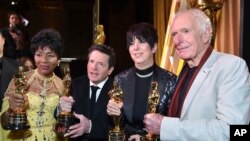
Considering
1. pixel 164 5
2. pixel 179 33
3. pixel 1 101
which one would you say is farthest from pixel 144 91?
pixel 164 5

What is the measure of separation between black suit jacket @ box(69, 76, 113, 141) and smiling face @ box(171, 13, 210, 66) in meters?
0.55

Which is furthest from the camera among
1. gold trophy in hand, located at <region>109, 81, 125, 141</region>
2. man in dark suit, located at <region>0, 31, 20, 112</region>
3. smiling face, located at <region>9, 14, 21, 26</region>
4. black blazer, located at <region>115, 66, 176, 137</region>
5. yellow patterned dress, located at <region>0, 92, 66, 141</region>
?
smiling face, located at <region>9, 14, 21, 26</region>

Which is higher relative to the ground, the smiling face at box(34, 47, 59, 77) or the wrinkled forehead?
the wrinkled forehead

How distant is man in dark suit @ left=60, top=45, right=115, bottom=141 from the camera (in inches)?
69.5

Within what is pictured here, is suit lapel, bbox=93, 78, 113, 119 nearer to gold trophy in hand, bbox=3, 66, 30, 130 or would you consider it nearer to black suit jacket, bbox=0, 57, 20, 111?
gold trophy in hand, bbox=3, 66, 30, 130

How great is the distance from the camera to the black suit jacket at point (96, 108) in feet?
5.77

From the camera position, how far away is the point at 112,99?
4.95ft

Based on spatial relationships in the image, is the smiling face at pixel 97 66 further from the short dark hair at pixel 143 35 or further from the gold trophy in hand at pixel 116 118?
the gold trophy in hand at pixel 116 118

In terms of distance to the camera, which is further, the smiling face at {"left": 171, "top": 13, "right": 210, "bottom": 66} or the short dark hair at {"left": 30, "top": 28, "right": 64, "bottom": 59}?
the short dark hair at {"left": 30, "top": 28, "right": 64, "bottom": 59}

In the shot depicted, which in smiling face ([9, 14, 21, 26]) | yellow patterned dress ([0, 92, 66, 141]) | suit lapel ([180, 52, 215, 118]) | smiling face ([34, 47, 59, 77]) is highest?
smiling face ([9, 14, 21, 26])

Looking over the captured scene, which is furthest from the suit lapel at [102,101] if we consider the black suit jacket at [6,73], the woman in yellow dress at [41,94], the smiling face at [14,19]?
the smiling face at [14,19]

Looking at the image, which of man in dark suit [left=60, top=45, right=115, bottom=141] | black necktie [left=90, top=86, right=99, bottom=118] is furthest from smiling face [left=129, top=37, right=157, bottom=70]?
black necktie [left=90, top=86, right=99, bottom=118]

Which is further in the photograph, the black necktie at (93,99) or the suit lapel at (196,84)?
the black necktie at (93,99)

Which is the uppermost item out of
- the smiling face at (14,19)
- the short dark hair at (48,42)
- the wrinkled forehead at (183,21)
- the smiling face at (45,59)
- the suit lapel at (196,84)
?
the smiling face at (14,19)
